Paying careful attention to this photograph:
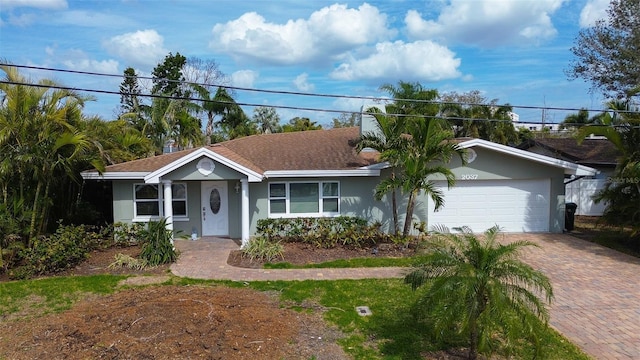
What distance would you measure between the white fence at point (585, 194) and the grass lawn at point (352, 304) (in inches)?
585

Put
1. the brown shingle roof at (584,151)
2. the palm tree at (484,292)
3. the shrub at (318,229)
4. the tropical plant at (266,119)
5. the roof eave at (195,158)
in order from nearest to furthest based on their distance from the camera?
the palm tree at (484,292) → the roof eave at (195,158) → the shrub at (318,229) → the brown shingle roof at (584,151) → the tropical plant at (266,119)

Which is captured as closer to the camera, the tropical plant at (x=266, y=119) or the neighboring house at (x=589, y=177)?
the neighboring house at (x=589, y=177)

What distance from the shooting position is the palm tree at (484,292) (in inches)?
199

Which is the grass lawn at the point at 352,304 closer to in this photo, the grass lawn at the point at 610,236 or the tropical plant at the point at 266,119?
the grass lawn at the point at 610,236

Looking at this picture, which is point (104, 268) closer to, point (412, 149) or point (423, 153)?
point (412, 149)

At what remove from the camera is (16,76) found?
34.6ft

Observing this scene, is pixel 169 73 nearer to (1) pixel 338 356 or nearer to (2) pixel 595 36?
(2) pixel 595 36

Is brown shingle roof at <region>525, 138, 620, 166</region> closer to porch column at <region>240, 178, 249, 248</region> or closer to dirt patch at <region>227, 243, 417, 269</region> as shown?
dirt patch at <region>227, 243, 417, 269</region>

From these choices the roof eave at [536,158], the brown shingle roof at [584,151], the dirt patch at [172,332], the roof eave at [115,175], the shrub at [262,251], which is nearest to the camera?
the dirt patch at [172,332]

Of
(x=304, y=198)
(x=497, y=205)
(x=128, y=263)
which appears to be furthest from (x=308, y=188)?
(x=497, y=205)

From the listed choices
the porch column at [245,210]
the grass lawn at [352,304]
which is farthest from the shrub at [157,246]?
the porch column at [245,210]

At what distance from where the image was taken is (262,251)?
39.4ft

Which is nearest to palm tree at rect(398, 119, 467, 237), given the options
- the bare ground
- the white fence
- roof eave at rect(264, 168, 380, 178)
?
roof eave at rect(264, 168, 380, 178)

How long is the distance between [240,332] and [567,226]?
1461 centimetres
